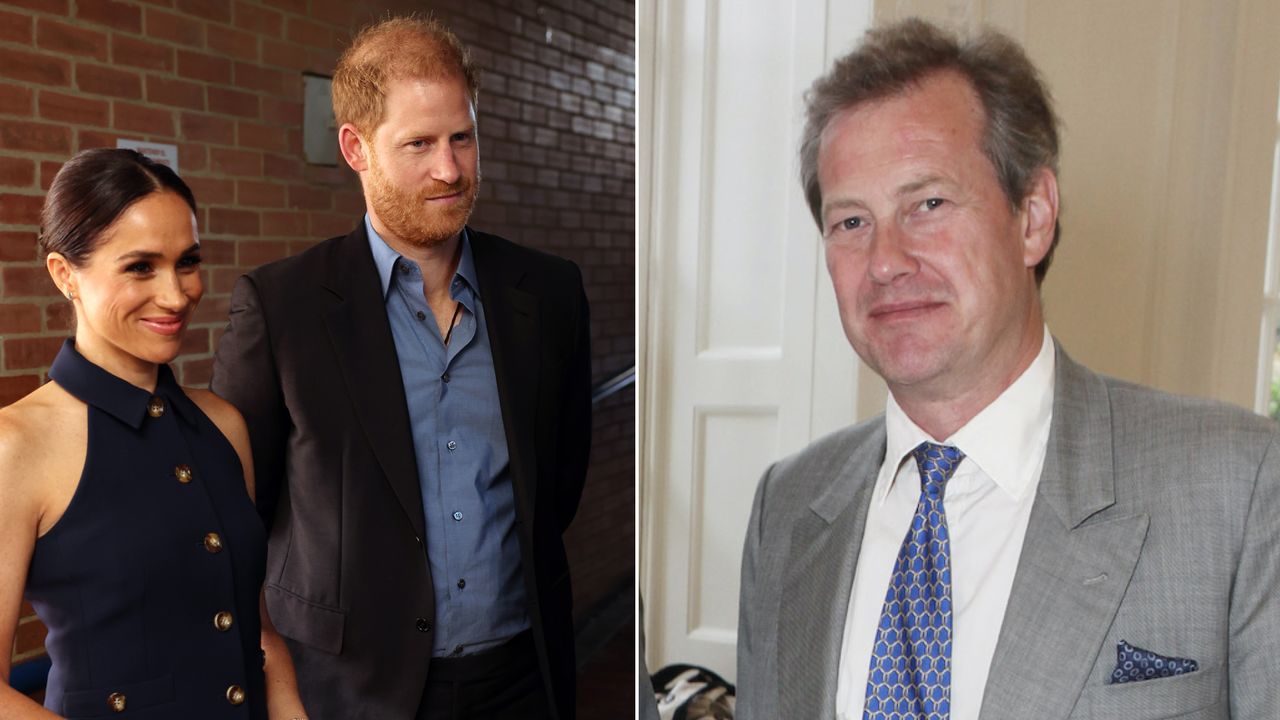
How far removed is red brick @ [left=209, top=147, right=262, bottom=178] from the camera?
6.07 ft

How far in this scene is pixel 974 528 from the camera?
53.6 inches

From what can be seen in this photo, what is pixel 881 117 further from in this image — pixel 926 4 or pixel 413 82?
pixel 413 82

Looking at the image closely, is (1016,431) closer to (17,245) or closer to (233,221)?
(233,221)

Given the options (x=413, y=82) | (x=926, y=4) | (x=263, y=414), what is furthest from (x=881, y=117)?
(x=263, y=414)

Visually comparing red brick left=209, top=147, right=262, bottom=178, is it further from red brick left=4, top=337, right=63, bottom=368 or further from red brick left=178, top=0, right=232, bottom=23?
red brick left=4, top=337, right=63, bottom=368

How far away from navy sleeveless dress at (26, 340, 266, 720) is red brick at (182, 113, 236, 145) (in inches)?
24.8

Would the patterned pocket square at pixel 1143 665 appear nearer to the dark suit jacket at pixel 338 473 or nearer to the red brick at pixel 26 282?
the dark suit jacket at pixel 338 473

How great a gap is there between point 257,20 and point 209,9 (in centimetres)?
9

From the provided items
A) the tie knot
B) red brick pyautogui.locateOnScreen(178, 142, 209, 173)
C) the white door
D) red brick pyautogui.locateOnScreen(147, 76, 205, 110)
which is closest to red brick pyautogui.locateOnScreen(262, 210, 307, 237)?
red brick pyautogui.locateOnScreen(178, 142, 209, 173)

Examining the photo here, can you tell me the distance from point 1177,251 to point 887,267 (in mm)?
579

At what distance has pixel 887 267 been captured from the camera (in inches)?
53.4

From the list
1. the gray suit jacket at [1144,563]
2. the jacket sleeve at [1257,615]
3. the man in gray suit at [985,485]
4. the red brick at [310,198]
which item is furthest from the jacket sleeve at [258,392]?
the jacket sleeve at [1257,615]

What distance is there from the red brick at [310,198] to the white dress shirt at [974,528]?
1137mm

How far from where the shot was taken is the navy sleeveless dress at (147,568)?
1280mm
